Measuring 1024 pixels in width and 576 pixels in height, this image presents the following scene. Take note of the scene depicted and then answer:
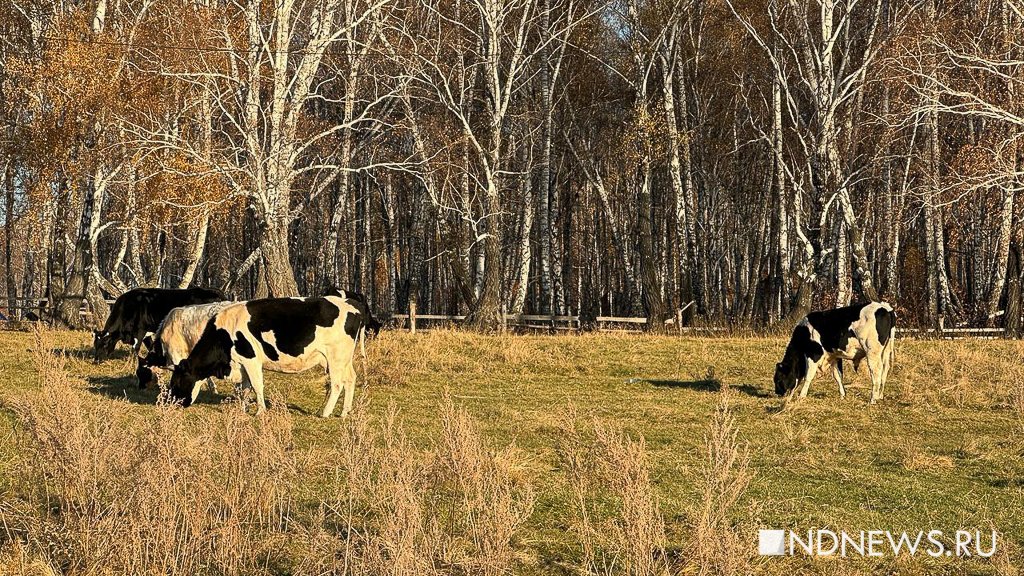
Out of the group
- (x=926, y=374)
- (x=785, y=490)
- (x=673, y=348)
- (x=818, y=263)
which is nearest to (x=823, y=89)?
(x=818, y=263)

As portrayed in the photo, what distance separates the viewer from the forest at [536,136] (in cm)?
2661

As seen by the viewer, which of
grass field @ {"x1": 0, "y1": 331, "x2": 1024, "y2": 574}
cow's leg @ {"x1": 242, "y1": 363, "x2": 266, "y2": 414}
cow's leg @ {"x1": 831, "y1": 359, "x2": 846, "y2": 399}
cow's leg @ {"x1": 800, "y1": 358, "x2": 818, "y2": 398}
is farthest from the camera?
cow's leg @ {"x1": 831, "y1": 359, "x2": 846, "y2": 399}

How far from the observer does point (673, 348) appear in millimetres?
23078

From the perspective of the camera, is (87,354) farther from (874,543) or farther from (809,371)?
(874,543)

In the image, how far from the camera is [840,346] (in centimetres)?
1675

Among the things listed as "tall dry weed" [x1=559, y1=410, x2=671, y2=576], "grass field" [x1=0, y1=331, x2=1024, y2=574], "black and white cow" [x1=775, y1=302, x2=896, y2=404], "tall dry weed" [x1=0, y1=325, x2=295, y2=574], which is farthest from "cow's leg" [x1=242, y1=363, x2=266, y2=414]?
"black and white cow" [x1=775, y1=302, x2=896, y2=404]

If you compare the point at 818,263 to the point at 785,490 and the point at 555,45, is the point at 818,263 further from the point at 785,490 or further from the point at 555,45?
the point at 785,490

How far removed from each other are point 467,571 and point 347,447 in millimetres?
2225

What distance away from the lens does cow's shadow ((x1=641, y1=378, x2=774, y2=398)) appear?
17.1m

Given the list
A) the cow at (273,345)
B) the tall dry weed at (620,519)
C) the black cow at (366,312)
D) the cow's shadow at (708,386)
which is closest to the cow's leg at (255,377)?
the cow at (273,345)

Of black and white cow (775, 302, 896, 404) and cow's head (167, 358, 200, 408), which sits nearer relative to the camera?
cow's head (167, 358, 200, 408)

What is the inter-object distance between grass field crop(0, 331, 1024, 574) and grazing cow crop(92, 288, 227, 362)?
4319 mm

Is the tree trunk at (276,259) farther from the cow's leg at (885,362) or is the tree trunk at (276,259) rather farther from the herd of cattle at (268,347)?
the cow's leg at (885,362)

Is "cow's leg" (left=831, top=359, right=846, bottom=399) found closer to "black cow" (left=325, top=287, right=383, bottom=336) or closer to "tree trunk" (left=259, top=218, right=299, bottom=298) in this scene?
"black cow" (left=325, top=287, right=383, bottom=336)
